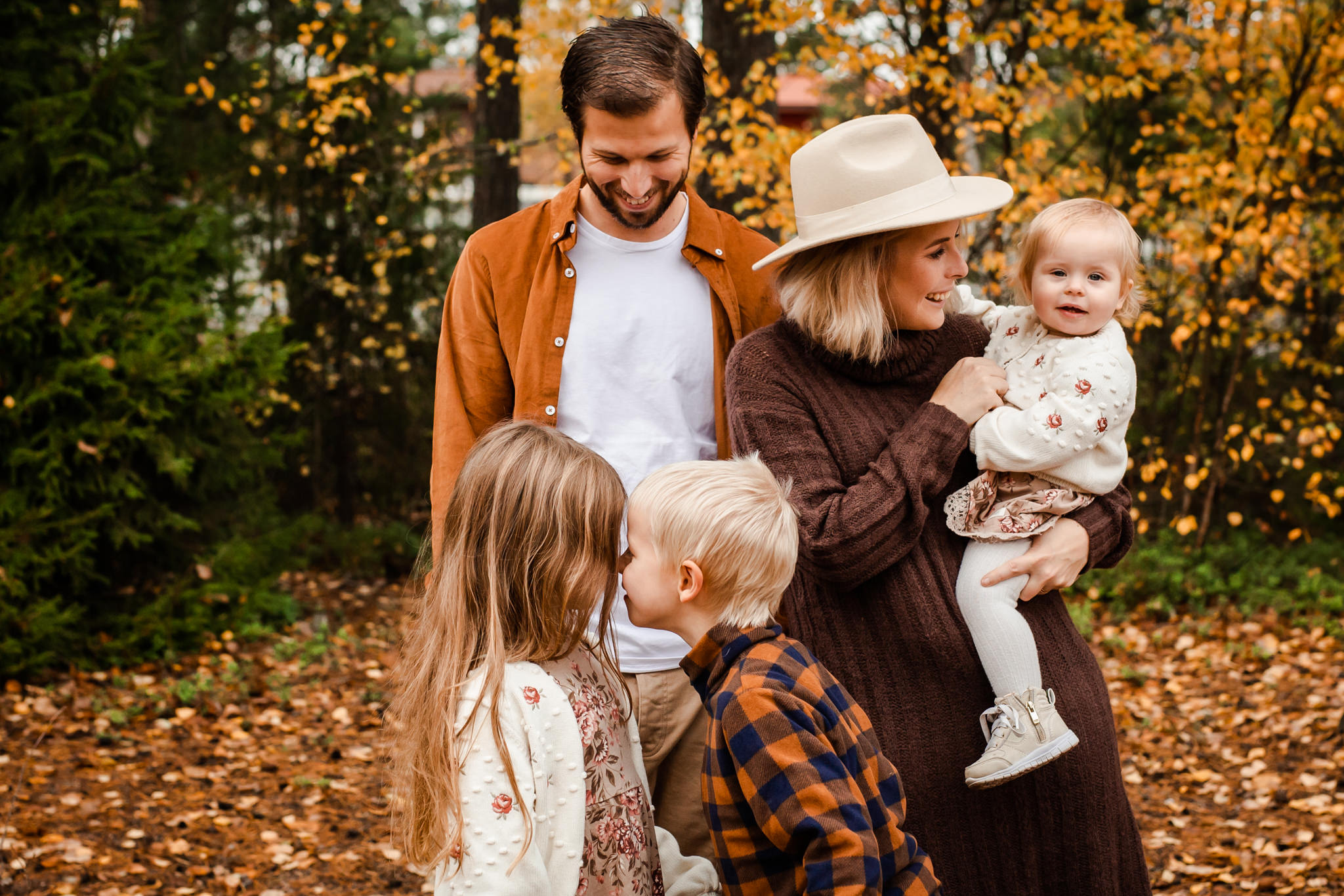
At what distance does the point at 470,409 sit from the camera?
99.7 inches

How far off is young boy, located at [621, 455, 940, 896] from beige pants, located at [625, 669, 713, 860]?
506 millimetres

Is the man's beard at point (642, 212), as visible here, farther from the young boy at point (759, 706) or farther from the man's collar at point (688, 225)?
the young boy at point (759, 706)

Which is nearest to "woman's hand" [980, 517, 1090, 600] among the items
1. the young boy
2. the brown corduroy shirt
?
the young boy

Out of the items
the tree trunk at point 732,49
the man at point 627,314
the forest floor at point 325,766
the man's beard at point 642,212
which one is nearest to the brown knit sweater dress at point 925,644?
the man at point 627,314

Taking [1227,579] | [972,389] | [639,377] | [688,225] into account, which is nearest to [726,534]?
[972,389]

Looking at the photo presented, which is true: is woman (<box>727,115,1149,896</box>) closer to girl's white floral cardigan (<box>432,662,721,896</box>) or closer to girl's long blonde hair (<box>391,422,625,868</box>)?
girl's long blonde hair (<box>391,422,625,868</box>)

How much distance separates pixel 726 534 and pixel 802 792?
0.42 meters

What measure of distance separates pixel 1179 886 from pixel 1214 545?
425cm

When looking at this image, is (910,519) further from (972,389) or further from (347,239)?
(347,239)

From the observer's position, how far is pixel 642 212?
2398mm

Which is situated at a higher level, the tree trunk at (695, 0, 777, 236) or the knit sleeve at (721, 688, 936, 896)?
the tree trunk at (695, 0, 777, 236)

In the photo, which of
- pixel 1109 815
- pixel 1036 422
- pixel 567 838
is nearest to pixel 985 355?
pixel 1036 422

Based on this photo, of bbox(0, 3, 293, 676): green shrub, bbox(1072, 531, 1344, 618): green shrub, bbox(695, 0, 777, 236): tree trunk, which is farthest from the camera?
bbox(1072, 531, 1344, 618): green shrub

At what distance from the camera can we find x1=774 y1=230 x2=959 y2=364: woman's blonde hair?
6.92 feet
